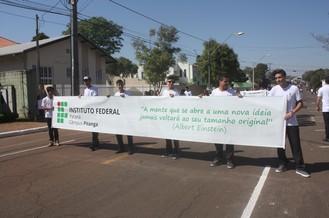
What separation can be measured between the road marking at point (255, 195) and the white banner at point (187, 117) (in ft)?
2.14

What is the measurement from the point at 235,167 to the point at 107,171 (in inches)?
98.9

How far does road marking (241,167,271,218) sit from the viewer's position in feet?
19.5

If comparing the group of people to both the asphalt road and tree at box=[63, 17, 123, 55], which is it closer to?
the asphalt road

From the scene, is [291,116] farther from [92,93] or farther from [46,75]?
[46,75]

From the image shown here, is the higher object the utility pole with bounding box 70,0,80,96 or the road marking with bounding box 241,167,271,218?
the utility pole with bounding box 70,0,80,96

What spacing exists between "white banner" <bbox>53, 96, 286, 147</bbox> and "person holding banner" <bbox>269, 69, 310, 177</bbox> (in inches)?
5.6

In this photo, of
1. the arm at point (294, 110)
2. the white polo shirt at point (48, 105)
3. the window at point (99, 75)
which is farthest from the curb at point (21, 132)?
the window at point (99, 75)

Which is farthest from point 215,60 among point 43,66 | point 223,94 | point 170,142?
point 223,94

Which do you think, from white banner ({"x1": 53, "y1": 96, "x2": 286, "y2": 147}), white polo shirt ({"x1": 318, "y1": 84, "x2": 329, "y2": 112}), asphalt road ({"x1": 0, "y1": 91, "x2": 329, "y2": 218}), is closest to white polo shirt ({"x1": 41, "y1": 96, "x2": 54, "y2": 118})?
white banner ({"x1": 53, "y1": 96, "x2": 286, "y2": 147})

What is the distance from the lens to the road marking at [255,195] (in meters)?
5.96

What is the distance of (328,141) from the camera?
12.5 m

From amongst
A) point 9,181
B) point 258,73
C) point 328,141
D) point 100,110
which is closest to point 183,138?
point 100,110

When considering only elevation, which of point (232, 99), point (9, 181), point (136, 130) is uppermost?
point (232, 99)

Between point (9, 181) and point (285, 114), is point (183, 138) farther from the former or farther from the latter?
point (9, 181)
